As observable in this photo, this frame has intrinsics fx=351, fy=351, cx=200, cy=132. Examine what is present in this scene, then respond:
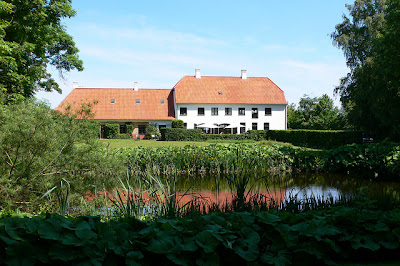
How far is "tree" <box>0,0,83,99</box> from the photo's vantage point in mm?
16531

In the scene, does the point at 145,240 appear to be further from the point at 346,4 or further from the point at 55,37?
the point at 346,4

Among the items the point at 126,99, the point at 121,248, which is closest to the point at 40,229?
the point at 121,248

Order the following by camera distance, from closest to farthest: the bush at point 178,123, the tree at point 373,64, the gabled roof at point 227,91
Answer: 1. the tree at point 373,64
2. the bush at point 178,123
3. the gabled roof at point 227,91

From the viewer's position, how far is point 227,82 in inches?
1638

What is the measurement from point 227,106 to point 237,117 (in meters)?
1.67

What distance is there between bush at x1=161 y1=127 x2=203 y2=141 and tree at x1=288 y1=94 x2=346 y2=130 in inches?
798

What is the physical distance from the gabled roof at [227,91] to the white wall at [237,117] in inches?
22.7

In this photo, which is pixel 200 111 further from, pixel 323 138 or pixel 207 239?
pixel 207 239

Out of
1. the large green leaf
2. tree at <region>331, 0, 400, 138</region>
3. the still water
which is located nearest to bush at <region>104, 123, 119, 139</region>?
tree at <region>331, 0, 400, 138</region>

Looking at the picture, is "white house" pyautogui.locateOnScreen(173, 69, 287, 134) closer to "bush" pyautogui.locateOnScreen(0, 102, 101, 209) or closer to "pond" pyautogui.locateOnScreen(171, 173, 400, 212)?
"pond" pyautogui.locateOnScreen(171, 173, 400, 212)

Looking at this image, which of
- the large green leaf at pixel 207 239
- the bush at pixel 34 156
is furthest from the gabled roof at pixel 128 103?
the large green leaf at pixel 207 239

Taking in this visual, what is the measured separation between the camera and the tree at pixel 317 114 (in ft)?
149

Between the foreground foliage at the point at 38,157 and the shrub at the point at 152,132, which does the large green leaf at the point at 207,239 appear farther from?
the shrub at the point at 152,132

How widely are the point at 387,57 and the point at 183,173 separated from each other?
14261 millimetres
